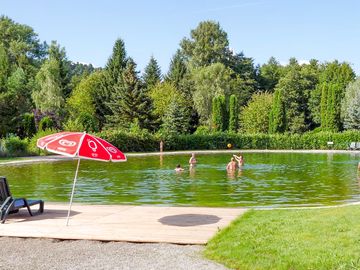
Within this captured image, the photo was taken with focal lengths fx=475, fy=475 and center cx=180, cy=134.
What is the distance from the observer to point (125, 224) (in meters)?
9.45

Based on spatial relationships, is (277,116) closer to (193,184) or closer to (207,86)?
(207,86)

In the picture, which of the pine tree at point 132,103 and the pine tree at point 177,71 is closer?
the pine tree at point 132,103

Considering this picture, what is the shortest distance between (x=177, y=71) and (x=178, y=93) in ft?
29.5

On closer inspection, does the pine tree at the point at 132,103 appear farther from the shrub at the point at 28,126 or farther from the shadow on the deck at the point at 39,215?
the shadow on the deck at the point at 39,215

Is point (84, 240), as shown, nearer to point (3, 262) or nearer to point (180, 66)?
point (3, 262)

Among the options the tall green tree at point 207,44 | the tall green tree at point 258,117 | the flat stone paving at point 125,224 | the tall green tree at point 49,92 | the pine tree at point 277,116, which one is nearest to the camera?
the flat stone paving at point 125,224

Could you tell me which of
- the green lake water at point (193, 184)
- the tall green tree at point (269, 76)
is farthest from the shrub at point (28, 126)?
the tall green tree at point (269, 76)

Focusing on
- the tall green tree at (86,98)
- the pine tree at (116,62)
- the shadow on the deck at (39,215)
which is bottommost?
the shadow on the deck at (39,215)

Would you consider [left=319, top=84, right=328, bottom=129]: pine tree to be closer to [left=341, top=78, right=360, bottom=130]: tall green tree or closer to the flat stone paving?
[left=341, top=78, right=360, bottom=130]: tall green tree

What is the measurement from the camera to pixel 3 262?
7.05m

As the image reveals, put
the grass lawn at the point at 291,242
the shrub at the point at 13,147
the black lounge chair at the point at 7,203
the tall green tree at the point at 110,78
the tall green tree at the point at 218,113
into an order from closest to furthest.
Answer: the grass lawn at the point at 291,242
the black lounge chair at the point at 7,203
the shrub at the point at 13,147
the tall green tree at the point at 218,113
the tall green tree at the point at 110,78

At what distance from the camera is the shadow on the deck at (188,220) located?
9.52 metres

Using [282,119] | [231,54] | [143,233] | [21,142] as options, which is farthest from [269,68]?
[143,233]

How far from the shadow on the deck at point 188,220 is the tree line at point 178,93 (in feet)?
116
